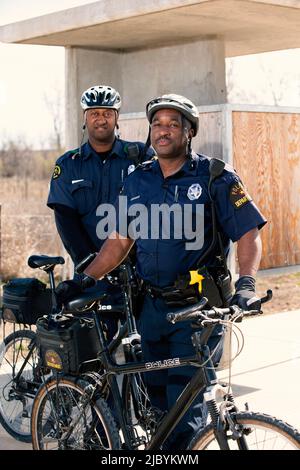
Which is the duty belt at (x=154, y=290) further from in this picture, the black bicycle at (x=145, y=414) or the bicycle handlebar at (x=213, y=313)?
the bicycle handlebar at (x=213, y=313)

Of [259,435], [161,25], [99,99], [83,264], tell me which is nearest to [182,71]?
[161,25]

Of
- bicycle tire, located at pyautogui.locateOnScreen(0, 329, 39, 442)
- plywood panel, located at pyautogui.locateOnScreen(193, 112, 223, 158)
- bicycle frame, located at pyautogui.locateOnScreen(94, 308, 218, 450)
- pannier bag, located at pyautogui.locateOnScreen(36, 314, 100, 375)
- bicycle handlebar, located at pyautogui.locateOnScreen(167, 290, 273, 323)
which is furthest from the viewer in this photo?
plywood panel, located at pyautogui.locateOnScreen(193, 112, 223, 158)

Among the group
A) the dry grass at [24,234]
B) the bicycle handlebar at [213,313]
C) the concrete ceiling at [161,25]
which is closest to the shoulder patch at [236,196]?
the bicycle handlebar at [213,313]

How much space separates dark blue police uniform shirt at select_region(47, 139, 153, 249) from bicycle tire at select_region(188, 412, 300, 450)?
82.3 inches

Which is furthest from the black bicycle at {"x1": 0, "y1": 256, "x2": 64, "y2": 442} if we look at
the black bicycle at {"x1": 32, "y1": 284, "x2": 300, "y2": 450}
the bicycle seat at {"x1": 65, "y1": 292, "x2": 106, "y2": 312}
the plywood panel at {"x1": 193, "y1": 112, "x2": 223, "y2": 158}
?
the plywood panel at {"x1": 193, "y1": 112, "x2": 223, "y2": 158}

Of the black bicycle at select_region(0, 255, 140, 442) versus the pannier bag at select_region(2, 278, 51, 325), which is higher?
the pannier bag at select_region(2, 278, 51, 325)

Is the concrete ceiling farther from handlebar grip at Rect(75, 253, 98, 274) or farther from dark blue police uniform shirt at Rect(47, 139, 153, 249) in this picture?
handlebar grip at Rect(75, 253, 98, 274)

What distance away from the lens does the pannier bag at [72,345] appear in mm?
4410

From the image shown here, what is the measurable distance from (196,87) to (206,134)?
0.71 m

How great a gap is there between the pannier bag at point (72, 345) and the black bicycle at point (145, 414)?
0.20ft

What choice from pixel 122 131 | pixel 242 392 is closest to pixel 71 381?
pixel 242 392

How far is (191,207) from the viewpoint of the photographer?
4.25m

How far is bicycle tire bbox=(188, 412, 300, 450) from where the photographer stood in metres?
3.38
